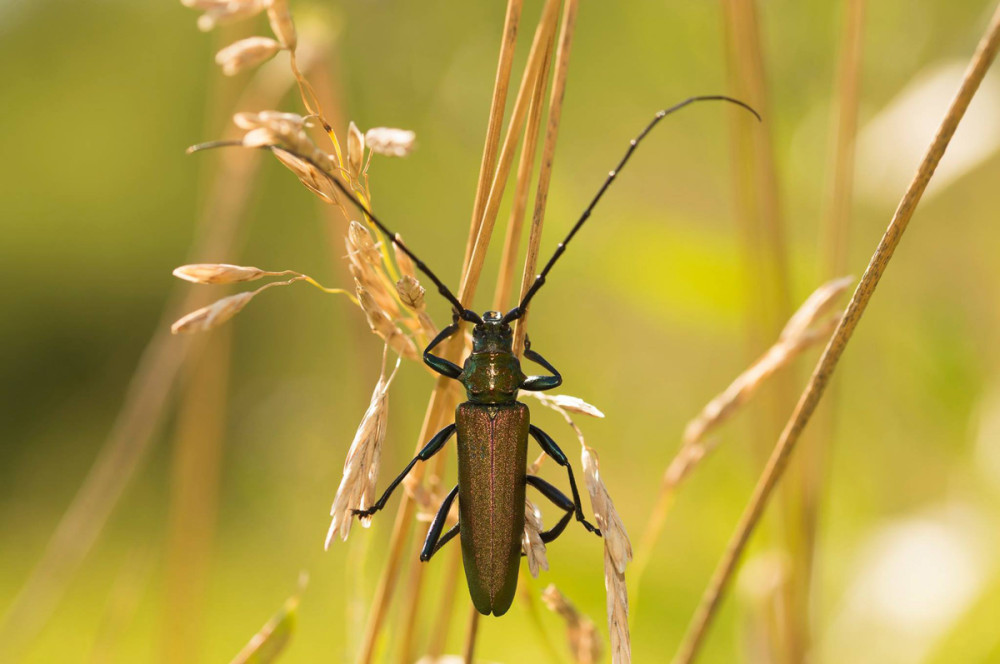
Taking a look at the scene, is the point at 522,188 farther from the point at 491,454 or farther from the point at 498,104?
the point at 491,454

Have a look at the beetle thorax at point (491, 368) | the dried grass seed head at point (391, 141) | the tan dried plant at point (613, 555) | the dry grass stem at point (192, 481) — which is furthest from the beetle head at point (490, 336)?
the dry grass stem at point (192, 481)

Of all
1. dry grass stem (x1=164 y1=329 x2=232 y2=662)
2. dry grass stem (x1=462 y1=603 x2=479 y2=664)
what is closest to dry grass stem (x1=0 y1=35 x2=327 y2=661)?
dry grass stem (x1=164 y1=329 x2=232 y2=662)

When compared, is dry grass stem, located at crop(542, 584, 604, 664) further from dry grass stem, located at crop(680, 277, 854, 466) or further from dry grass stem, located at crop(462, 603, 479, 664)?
dry grass stem, located at crop(680, 277, 854, 466)

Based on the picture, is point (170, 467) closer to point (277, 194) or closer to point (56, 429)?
point (56, 429)

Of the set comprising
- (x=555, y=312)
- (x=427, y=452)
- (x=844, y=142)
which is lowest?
(x=427, y=452)

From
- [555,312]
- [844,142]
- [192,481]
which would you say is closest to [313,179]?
[844,142]
